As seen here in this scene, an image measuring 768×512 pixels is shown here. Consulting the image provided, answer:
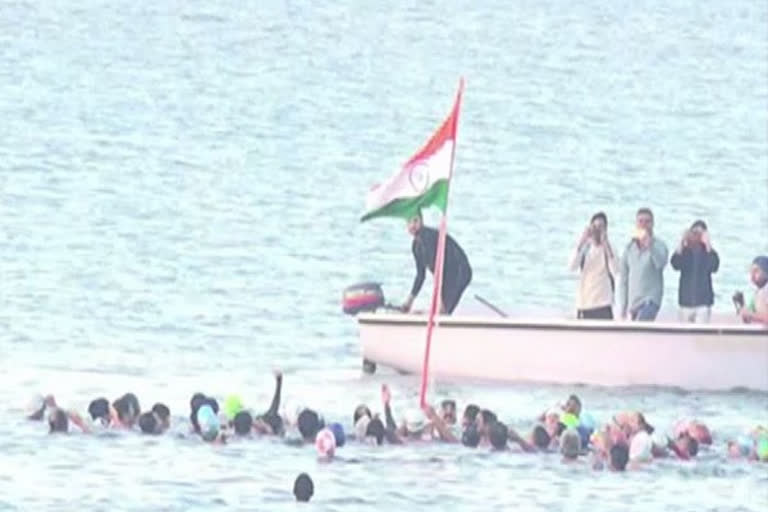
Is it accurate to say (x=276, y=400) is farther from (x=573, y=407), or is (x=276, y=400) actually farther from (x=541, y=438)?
(x=573, y=407)

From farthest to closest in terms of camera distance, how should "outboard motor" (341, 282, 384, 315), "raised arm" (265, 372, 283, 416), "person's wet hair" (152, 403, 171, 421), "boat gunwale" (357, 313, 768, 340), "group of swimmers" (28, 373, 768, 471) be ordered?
"outboard motor" (341, 282, 384, 315) → "boat gunwale" (357, 313, 768, 340) → "person's wet hair" (152, 403, 171, 421) → "raised arm" (265, 372, 283, 416) → "group of swimmers" (28, 373, 768, 471)

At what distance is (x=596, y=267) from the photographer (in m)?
40.8

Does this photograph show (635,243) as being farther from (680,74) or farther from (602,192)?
(680,74)

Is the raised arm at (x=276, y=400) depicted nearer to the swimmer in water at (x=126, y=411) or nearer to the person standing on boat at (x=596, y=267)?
the swimmer in water at (x=126, y=411)

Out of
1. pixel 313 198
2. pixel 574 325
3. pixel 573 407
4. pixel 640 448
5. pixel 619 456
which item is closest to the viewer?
pixel 619 456

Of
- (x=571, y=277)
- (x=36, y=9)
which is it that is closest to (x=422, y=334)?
(x=571, y=277)

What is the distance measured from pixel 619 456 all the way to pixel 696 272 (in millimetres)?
4337

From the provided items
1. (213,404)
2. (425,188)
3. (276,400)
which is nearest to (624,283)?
(425,188)

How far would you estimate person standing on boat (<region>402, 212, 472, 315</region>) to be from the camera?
40.8 m

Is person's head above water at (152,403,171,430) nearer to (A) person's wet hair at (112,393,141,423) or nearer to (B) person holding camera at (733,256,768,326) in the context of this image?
(A) person's wet hair at (112,393,141,423)

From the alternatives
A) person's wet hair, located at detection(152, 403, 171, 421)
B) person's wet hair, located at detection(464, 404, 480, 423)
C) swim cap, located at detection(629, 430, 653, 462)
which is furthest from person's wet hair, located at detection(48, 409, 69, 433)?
swim cap, located at detection(629, 430, 653, 462)

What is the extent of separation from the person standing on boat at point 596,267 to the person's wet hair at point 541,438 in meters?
3.61

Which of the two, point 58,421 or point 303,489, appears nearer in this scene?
point 303,489

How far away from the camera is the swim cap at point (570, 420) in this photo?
37.4 metres
